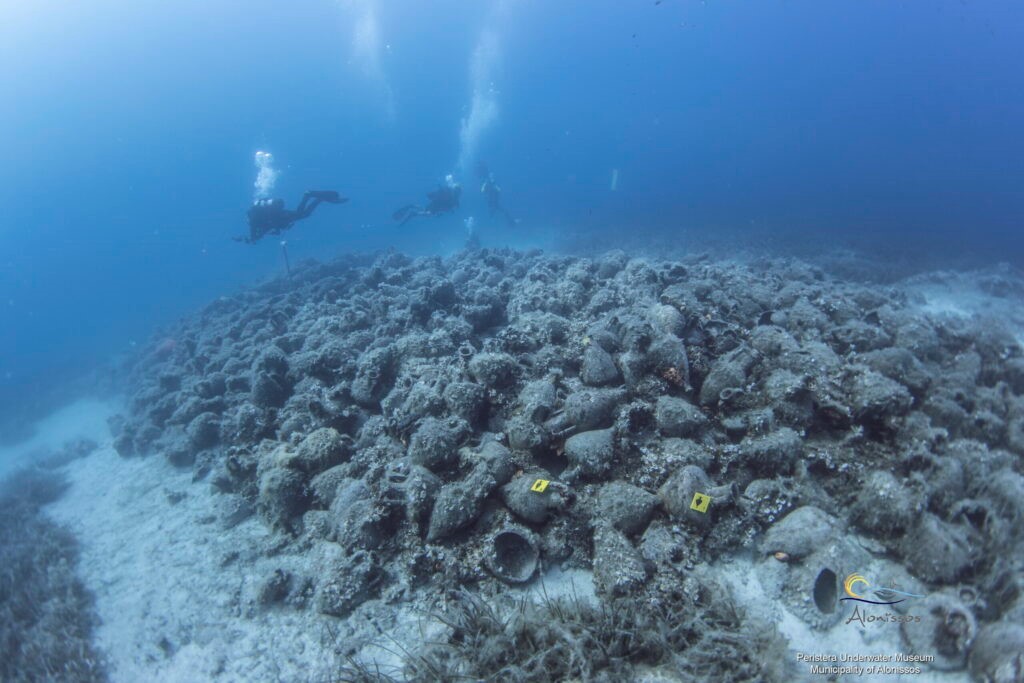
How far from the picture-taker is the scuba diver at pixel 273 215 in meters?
23.5

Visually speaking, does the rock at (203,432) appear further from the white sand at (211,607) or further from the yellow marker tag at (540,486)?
the yellow marker tag at (540,486)

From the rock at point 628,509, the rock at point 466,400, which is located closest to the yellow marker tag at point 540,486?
the rock at point 628,509

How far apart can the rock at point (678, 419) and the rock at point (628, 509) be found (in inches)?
38.7

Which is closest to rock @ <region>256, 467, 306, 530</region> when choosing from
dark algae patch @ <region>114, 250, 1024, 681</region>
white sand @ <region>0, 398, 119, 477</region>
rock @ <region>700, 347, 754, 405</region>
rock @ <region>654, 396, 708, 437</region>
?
dark algae patch @ <region>114, 250, 1024, 681</region>

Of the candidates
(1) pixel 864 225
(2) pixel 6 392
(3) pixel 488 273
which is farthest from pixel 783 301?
(2) pixel 6 392

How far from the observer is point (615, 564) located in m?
4.50

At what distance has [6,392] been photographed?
2942 cm

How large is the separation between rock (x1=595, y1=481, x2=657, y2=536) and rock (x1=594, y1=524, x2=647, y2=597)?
138mm

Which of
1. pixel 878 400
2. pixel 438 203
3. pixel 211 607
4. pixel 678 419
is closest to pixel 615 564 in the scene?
pixel 678 419

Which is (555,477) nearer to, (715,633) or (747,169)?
(715,633)

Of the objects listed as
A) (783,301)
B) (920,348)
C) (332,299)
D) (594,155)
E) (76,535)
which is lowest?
(920,348)

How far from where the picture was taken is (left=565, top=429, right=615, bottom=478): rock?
540 cm

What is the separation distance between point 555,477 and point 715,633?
2.45 metres

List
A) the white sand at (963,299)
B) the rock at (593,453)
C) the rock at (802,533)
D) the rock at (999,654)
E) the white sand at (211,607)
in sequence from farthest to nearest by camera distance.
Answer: the white sand at (963,299)
the rock at (593,453)
the white sand at (211,607)
the rock at (802,533)
the rock at (999,654)
